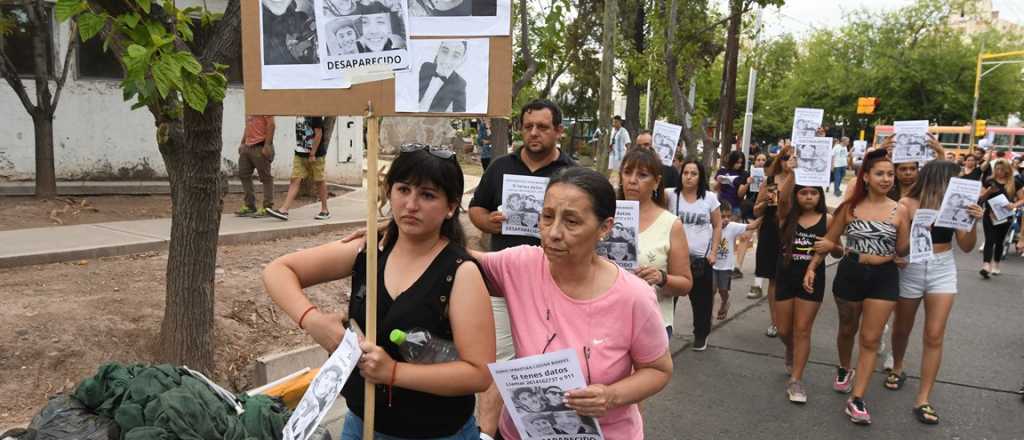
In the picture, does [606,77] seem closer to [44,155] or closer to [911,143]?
[911,143]

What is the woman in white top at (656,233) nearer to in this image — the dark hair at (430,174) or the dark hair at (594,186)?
the dark hair at (594,186)

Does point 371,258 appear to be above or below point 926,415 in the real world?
above

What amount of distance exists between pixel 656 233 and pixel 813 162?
221cm

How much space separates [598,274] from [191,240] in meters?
2.85

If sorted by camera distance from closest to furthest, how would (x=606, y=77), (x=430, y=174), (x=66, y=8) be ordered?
1. (x=430, y=174)
2. (x=66, y=8)
3. (x=606, y=77)

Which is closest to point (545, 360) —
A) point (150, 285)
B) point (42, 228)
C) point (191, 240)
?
point (191, 240)

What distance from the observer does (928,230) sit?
5031 millimetres

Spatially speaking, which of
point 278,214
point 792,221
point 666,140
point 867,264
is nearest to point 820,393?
point 867,264

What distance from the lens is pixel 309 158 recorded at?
9305mm

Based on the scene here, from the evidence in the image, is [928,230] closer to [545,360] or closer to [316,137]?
[545,360]

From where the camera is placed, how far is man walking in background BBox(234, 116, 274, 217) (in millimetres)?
9102

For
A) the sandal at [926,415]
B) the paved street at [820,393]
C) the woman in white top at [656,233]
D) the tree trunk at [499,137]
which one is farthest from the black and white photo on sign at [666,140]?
the sandal at [926,415]

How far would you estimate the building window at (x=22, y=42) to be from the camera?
10016 mm

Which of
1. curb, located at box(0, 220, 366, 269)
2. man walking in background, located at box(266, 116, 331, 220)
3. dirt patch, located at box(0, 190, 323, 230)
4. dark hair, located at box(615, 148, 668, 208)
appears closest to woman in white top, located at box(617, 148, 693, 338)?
dark hair, located at box(615, 148, 668, 208)
